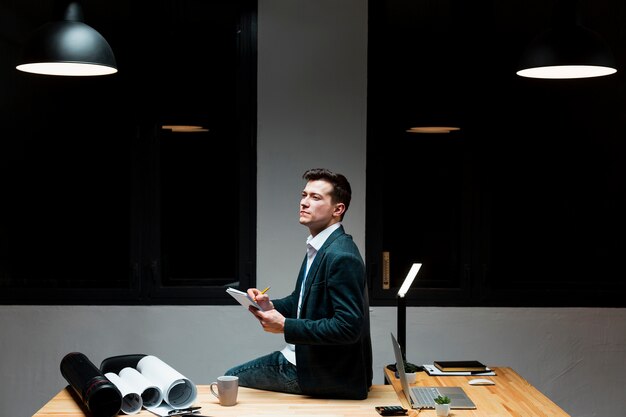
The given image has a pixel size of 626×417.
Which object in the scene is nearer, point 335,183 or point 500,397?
point 500,397

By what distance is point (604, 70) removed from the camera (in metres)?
3.39

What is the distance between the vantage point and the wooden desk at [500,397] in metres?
2.94

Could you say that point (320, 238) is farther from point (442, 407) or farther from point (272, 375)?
point (442, 407)

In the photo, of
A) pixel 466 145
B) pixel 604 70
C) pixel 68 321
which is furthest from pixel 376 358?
pixel 604 70

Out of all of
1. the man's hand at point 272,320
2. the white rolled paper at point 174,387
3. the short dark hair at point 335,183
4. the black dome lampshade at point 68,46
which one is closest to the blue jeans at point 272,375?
the man's hand at point 272,320

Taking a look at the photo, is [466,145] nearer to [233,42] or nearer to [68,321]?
[233,42]

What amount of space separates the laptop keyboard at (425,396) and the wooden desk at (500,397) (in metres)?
0.05

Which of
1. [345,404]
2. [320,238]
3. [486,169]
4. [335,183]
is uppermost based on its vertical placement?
[486,169]

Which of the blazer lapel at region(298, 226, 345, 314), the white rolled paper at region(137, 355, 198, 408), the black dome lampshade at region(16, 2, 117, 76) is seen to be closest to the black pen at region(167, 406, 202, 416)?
the white rolled paper at region(137, 355, 198, 408)

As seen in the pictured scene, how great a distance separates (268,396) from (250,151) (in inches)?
76.1

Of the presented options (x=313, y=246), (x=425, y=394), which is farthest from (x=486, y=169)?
(x=425, y=394)

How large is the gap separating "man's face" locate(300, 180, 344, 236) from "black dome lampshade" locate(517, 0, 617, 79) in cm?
100

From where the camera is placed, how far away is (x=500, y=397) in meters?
3.16

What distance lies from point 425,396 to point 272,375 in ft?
2.07
